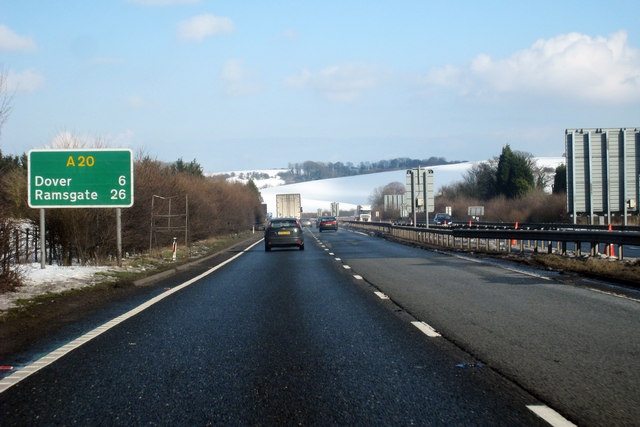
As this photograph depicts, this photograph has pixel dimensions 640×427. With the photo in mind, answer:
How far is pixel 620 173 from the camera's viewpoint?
96.0 feet

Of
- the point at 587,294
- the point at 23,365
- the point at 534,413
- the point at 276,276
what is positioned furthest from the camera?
the point at 276,276

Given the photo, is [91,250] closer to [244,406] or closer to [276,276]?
[276,276]

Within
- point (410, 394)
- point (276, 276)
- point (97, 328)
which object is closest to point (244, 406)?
point (410, 394)

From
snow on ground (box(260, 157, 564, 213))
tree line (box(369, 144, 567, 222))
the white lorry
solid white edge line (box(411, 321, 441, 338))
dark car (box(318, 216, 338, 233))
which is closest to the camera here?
solid white edge line (box(411, 321, 441, 338))

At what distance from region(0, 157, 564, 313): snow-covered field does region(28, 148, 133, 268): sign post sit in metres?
2.22

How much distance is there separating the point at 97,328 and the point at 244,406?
4621 millimetres

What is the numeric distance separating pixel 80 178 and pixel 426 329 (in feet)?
44.4

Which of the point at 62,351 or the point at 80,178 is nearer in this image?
the point at 62,351

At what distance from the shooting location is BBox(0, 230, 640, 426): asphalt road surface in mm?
4875

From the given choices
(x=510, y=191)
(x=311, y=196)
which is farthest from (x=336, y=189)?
(x=510, y=191)

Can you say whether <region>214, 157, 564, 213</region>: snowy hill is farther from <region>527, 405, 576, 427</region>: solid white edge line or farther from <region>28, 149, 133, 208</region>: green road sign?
<region>527, 405, 576, 427</region>: solid white edge line

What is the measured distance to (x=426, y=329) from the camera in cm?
857

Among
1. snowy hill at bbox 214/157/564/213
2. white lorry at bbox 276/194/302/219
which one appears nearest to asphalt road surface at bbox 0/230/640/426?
white lorry at bbox 276/194/302/219

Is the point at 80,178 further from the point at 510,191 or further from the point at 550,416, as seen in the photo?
the point at 510,191
